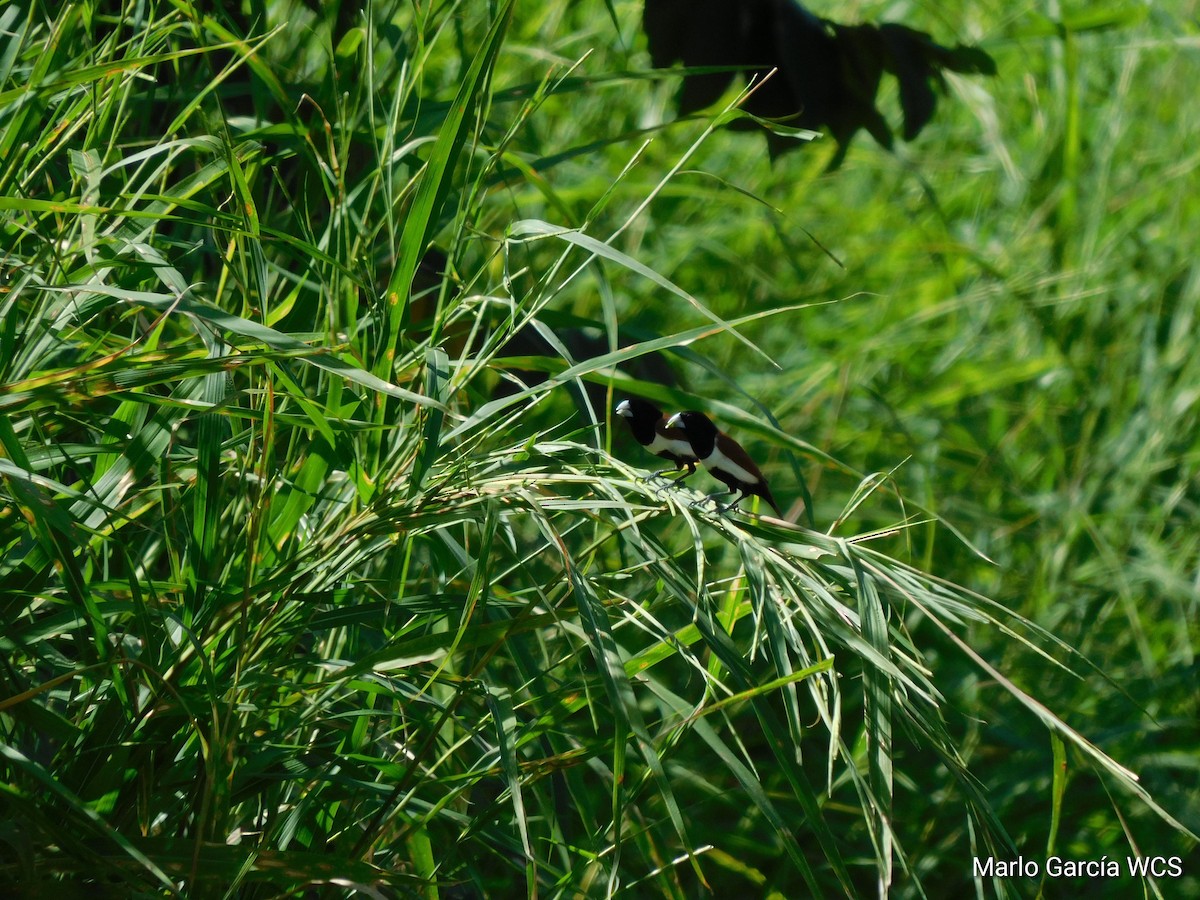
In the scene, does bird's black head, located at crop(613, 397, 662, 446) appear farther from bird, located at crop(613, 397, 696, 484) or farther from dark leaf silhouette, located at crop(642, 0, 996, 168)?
dark leaf silhouette, located at crop(642, 0, 996, 168)

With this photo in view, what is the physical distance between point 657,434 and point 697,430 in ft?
0.13

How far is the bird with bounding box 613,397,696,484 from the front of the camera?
94 cm

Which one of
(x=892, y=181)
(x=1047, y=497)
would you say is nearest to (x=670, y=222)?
(x=892, y=181)

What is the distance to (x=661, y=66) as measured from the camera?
1.44 meters

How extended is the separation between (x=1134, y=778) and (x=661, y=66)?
1.06 m

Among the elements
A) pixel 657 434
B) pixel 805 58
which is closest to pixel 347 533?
pixel 657 434

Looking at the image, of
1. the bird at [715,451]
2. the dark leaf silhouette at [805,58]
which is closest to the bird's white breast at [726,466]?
the bird at [715,451]

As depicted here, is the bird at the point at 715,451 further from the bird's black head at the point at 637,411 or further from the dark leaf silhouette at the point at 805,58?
the dark leaf silhouette at the point at 805,58

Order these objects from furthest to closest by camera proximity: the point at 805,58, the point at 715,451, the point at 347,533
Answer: the point at 805,58
the point at 715,451
the point at 347,533

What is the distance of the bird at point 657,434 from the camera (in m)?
0.94

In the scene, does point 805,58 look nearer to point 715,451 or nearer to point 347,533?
point 715,451

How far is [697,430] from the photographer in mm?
928

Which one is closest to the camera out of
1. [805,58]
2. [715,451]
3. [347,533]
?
[347,533]

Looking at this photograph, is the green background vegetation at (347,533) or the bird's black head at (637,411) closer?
the green background vegetation at (347,533)
